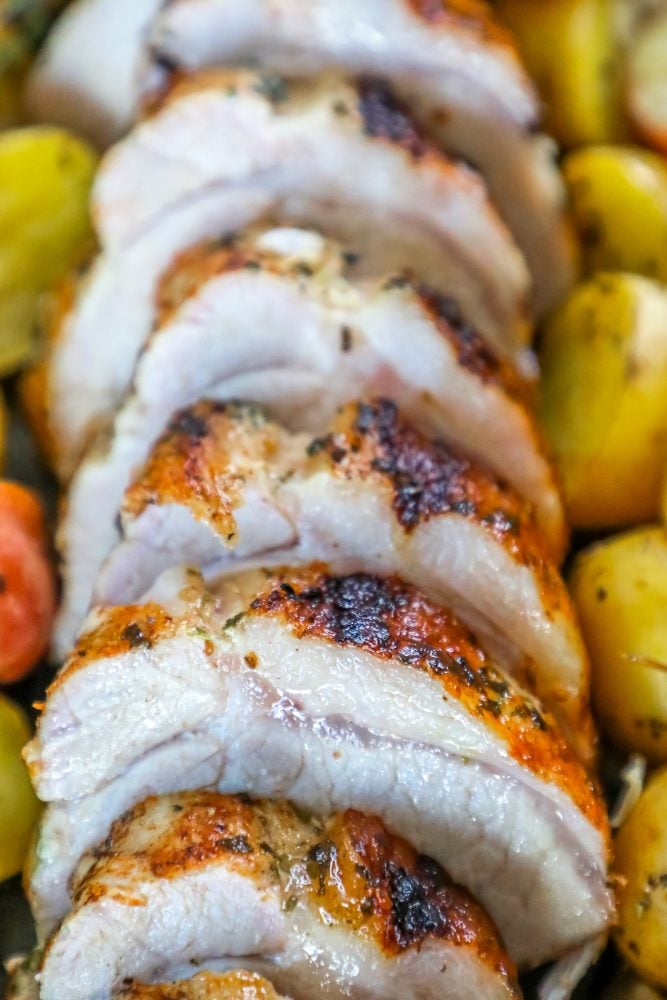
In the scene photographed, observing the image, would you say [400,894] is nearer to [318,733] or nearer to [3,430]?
[318,733]

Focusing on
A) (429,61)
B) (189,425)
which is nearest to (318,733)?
(189,425)

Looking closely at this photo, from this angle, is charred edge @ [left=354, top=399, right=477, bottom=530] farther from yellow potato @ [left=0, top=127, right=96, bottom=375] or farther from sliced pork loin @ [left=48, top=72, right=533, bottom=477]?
yellow potato @ [left=0, top=127, right=96, bottom=375]

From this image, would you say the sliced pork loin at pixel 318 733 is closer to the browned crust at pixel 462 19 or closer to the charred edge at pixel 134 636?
the charred edge at pixel 134 636

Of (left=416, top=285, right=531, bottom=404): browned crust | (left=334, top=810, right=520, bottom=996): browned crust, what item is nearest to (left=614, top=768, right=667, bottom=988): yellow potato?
(left=334, top=810, right=520, bottom=996): browned crust

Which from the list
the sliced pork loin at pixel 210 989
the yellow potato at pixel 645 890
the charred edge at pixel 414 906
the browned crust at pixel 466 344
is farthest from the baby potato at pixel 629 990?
the browned crust at pixel 466 344

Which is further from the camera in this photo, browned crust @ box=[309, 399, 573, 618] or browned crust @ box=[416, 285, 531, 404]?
browned crust @ box=[416, 285, 531, 404]
